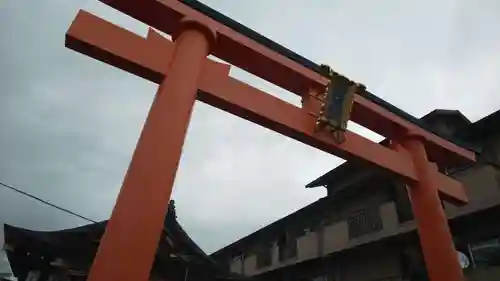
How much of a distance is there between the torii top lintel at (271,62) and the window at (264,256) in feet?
43.9

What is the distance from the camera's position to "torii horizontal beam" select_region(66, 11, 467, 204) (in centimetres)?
356

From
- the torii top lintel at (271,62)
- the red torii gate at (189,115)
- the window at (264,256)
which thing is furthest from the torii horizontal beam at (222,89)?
the window at (264,256)

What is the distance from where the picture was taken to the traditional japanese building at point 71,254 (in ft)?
25.3

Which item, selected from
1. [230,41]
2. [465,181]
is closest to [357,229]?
[465,181]

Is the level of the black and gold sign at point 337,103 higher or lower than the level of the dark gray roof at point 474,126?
lower

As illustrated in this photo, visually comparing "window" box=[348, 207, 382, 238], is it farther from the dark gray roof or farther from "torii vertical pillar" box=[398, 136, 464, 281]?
"torii vertical pillar" box=[398, 136, 464, 281]

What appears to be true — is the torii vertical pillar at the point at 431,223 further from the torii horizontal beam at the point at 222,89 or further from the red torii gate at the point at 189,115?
the torii horizontal beam at the point at 222,89

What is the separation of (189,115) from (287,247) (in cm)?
1512

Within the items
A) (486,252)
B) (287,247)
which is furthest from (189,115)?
(287,247)

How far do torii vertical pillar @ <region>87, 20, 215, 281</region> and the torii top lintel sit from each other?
21.8 inches

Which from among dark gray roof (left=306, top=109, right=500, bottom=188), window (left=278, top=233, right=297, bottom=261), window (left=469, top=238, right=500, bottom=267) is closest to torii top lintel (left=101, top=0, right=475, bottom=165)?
dark gray roof (left=306, top=109, right=500, bottom=188)

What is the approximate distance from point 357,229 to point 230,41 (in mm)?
10855

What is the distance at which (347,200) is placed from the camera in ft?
48.6

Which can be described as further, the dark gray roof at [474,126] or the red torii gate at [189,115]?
the dark gray roof at [474,126]
